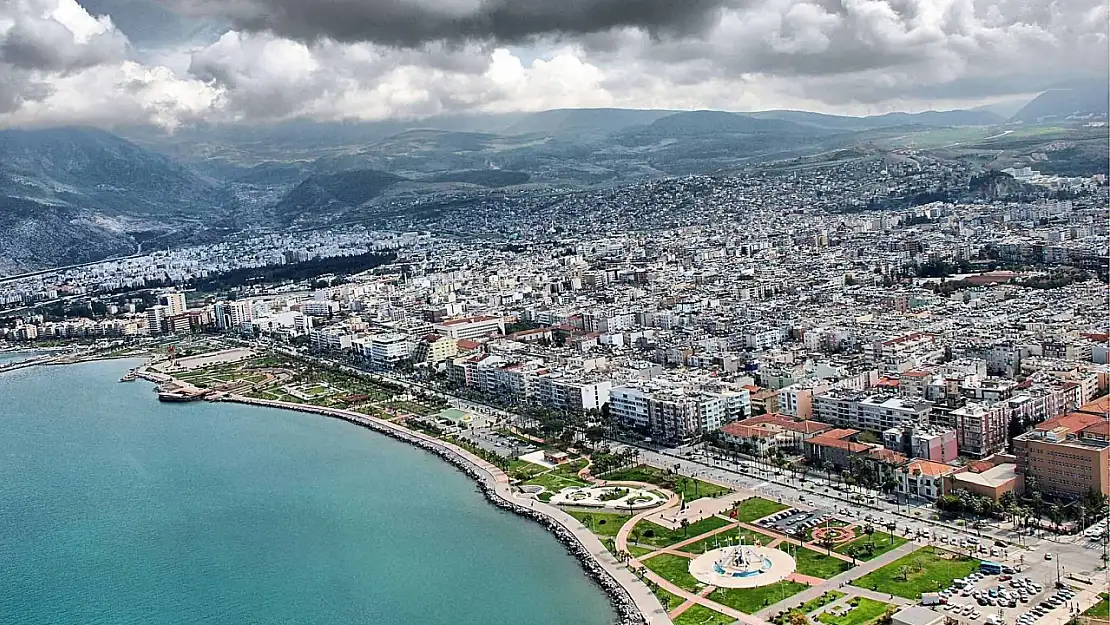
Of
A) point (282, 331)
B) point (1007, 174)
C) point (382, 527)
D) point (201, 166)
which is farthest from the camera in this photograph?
point (201, 166)

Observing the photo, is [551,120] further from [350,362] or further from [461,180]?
[350,362]

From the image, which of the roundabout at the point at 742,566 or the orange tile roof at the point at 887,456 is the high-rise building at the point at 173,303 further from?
the roundabout at the point at 742,566

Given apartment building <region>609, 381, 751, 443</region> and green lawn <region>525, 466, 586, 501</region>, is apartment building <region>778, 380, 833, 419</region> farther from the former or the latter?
green lawn <region>525, 466, 586, 501</region>

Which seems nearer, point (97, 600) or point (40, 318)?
point (97, 600)

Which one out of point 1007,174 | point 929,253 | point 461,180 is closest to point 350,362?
point 929,253

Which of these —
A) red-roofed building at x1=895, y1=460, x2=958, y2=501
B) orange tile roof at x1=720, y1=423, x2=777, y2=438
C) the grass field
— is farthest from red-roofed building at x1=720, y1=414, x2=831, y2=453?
the grass field

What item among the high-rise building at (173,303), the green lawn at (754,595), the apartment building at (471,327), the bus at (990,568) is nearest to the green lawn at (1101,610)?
the bus at (990,568)

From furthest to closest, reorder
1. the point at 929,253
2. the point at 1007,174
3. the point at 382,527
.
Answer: the point at 1007,174 < the point at 929,253 < the point at 382,527
